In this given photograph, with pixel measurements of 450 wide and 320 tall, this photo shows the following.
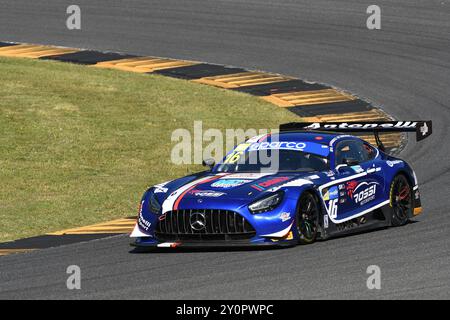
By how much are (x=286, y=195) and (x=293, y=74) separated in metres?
13.9

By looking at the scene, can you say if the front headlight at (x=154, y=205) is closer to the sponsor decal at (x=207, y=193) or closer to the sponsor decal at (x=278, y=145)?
the sponsor decal at (x=207, y=193)

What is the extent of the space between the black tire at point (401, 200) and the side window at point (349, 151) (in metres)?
0.55

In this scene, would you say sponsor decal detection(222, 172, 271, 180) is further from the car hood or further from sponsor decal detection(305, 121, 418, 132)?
sponsor decal detection(305, 121, 418, 132)

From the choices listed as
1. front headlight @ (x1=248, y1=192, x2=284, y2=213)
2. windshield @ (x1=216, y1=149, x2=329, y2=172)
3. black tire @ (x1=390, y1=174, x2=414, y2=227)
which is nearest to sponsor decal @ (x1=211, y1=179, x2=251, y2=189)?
front headlight @ (x1=248, y1=192, x2=284, y2=213)

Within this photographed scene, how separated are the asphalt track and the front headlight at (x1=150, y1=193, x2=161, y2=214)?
0.56 meters

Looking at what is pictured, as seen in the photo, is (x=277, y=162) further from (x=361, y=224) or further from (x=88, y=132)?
(x=88, y=132)

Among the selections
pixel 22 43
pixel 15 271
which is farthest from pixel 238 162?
pixel 22 43

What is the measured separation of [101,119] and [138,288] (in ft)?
41.0

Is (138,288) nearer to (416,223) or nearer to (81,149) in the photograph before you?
(416,223)

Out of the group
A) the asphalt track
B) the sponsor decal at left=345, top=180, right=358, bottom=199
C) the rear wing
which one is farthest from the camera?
the rear wing

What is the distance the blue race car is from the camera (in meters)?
13.4

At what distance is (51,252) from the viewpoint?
14.0m

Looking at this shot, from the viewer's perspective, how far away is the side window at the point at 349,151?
1506 cm

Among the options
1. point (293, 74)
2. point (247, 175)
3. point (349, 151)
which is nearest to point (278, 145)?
point (247, 175)
